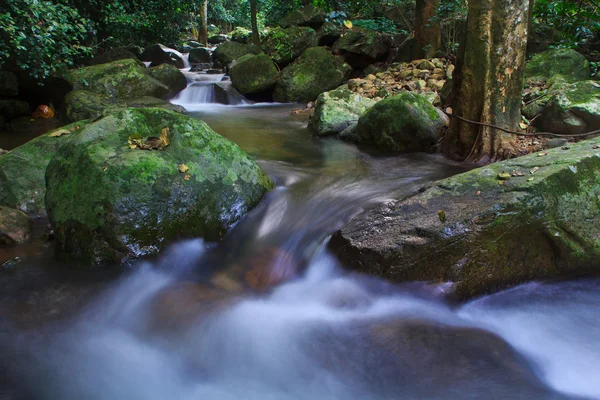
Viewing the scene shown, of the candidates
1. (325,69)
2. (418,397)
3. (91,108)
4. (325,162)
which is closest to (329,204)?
(325,162)

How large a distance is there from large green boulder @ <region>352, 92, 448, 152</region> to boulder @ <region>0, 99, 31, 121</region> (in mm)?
7729

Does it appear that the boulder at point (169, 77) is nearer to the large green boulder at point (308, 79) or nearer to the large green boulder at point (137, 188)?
the large green boulder at point (308, 79)

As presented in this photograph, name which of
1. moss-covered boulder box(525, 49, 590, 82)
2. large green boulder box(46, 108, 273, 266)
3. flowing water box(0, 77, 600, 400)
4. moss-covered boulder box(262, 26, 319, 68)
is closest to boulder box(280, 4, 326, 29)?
moss-covered boulder box(262, 26, 319, 68)

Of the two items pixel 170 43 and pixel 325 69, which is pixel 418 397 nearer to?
pixel 325 69

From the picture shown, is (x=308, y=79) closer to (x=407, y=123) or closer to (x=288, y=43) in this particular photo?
(x=288, y=43)

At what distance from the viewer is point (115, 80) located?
980 cm

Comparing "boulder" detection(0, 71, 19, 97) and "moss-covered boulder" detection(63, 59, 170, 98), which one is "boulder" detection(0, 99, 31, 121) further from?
"moss-covered boulder" detection(63, 59, 170, 98)

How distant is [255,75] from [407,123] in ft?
22.9

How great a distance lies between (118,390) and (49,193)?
1909 millimetres

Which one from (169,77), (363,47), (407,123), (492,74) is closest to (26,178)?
(407,123)

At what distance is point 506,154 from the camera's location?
5.18 m

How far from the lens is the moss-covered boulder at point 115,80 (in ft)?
31.0

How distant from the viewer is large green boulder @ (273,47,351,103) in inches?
465

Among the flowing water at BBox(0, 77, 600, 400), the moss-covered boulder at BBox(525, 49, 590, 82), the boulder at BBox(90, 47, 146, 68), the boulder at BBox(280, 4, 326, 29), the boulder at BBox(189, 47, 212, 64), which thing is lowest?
the flowing water at BBox(0, 77, 600, 400)
